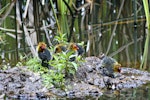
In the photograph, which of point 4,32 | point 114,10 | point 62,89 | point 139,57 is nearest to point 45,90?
point 62,89

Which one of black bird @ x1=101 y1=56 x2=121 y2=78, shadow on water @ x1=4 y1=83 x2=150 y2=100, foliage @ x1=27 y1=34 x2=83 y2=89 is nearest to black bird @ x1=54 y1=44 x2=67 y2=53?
foliage @ x1=27 y1=34 x2=83 y2=89

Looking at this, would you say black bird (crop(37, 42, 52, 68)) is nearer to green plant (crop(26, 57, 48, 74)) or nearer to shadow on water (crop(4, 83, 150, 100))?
green plant (crop(26, 57, 48, 74))

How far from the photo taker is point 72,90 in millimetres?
4906

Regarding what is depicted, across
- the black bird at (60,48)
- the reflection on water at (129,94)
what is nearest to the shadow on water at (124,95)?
the reflection on water at (129,94)

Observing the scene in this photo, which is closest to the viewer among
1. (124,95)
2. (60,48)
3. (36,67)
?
(124,95)

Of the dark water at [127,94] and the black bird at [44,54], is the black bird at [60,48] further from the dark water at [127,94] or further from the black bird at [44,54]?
the dark water at [127,94]

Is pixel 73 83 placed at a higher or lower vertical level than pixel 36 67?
lower

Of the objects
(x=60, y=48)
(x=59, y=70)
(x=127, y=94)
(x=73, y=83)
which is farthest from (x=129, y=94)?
(x=60, y=48)

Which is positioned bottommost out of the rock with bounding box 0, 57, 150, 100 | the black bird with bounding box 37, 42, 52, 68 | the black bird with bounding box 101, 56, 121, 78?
the rock with bounding box 0, 57, 150, 100

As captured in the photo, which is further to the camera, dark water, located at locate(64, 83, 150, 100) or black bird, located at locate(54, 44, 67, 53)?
black bird, located at locate(54, 44, 67, 53)

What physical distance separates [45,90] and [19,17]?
4.91 meters

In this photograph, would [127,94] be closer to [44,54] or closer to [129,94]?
[129,94]

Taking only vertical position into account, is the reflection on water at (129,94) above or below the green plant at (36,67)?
below

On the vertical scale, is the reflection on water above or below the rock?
below
